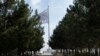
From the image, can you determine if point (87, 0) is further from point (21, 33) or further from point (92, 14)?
point (21, 33)

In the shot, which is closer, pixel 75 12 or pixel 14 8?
pixel 14 8

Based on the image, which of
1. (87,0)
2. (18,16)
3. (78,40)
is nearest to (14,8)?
(18,16)

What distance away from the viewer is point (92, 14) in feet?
123

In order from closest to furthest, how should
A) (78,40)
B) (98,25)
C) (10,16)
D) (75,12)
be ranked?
(98,25)
(10,16)
(75,12)
(78,40)

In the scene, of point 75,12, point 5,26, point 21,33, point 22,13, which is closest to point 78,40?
point 75,12

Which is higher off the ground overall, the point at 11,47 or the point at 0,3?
the point at 0,3

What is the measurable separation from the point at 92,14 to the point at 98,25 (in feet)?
5.14

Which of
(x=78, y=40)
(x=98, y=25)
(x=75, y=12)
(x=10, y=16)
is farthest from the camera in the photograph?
(x=78, y=40)

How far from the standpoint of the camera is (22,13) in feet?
137

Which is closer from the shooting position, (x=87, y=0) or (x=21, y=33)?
(x=87, y=0)

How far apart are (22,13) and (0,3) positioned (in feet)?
13.8

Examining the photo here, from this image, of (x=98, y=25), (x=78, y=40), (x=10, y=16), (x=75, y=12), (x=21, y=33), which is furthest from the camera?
(x=78, y=40)

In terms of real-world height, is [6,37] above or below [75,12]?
below

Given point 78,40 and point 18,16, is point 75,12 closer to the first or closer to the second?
point 78,40
